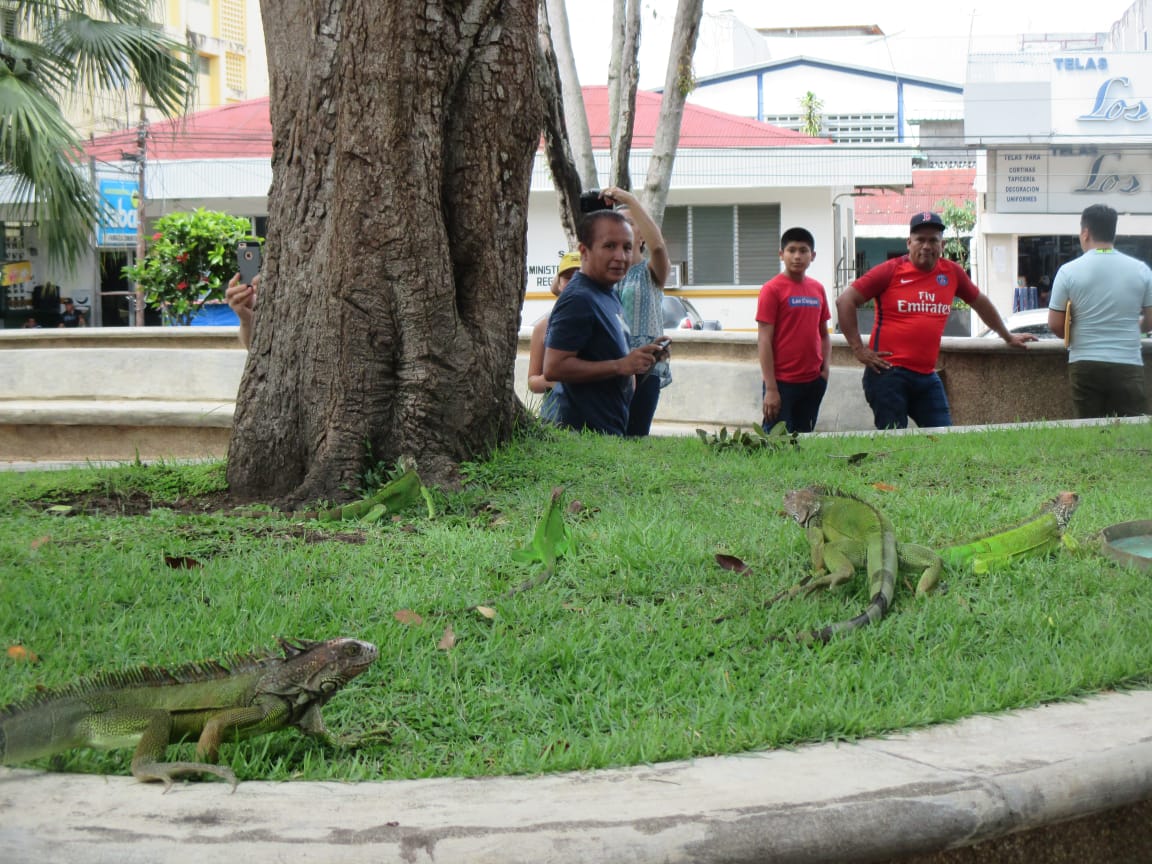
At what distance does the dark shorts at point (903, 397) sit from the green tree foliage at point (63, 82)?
403 inches

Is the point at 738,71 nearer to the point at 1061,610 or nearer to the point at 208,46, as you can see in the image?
the point at 208,46

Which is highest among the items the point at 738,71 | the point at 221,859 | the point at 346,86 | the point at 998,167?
the point at 738,71

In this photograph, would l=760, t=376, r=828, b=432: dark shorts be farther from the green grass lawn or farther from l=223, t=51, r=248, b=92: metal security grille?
l=223, t=51, r=248, b=92: metal security grille

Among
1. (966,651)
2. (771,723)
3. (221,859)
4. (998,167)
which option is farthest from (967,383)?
(998,167)

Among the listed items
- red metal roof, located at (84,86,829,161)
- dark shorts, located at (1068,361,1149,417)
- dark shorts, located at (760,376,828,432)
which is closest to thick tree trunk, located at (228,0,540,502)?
dark shorts, located at (760,376,828,432)

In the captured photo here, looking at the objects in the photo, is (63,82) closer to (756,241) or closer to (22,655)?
(22,655)

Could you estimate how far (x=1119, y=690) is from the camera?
330 centimetres

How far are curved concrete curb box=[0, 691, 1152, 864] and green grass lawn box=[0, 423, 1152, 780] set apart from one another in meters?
0.18

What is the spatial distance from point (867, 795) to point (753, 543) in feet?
6.98

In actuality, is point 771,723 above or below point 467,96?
below

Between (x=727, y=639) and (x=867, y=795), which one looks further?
(x=727, y=639)

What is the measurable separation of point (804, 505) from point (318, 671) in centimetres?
205

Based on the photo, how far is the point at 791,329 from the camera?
353 inches

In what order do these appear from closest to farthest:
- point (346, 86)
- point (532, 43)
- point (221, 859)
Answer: point (221, 859) → point (346, 86) → point (532, 43)
